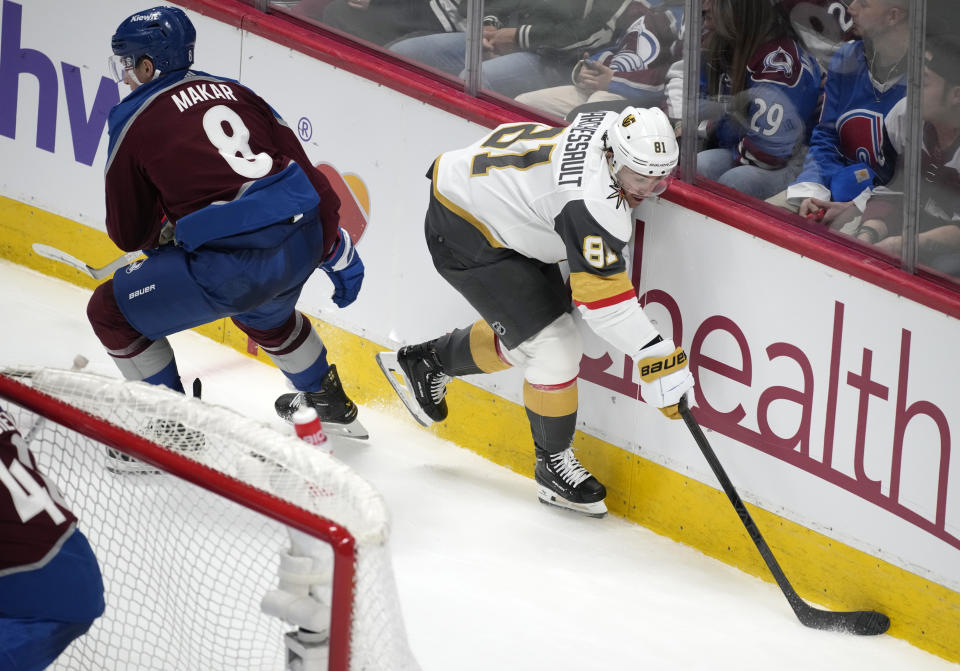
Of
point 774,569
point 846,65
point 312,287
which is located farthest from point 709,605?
point 312,287

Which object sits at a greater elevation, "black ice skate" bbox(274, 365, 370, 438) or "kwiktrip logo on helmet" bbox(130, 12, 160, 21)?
"kwiktrip logo on helmet" bbox(130, 12, 160, 21)

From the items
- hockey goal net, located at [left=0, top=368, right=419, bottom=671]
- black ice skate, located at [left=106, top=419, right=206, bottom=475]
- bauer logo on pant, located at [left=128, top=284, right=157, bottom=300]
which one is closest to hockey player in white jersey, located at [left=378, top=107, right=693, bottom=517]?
bauer logo on pant, located at [left=128, top=284, right=157, bottom=300]

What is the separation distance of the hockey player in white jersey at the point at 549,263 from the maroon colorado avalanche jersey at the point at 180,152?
0.49m

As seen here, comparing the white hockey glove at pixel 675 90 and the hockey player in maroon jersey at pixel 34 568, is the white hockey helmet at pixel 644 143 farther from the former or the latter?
the hockey player in maroon jersey at pixel 34 568

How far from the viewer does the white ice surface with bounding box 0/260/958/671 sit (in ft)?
10.0

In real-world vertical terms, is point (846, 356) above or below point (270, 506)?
below

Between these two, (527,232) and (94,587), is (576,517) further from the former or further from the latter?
(94,587)

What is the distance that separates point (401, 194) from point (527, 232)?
66 cm

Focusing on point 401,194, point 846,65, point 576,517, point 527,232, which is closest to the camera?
point 846,65

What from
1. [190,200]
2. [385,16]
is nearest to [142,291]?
[190,200]

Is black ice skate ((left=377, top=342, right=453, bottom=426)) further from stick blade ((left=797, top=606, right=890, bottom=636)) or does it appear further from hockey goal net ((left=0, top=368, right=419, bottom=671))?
stick blade ((left=797, top=606, right=890, bottom=636))

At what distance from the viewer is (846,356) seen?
3.15 metres

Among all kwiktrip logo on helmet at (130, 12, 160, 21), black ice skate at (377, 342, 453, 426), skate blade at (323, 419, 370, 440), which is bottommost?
skate blade at (323, 419, 370, 440)

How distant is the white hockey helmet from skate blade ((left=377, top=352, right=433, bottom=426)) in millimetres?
1045
